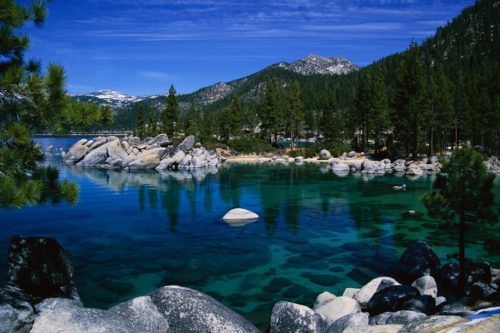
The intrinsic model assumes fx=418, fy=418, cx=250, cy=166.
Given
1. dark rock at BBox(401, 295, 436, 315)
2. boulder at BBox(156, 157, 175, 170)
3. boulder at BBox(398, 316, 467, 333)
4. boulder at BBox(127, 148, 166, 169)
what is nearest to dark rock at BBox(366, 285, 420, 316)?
dark rock at BBox(401, 295, 436, 315)

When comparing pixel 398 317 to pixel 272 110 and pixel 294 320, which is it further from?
pixel 272 110

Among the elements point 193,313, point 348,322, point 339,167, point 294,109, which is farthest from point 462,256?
point 294,109

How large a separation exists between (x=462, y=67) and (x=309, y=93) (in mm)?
61083

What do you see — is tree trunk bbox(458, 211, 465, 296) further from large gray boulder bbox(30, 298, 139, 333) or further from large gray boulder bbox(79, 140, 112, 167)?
large gray boulder bbox(79, 140, 112, 167)

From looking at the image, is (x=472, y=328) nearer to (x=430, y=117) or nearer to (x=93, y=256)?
(x=93, y=256)

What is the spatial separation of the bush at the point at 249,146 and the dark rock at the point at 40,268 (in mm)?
77424

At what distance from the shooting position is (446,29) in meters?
194

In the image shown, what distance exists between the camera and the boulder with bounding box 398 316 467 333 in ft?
21.4

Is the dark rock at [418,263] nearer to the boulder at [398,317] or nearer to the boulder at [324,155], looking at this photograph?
the boulder at [398,317]

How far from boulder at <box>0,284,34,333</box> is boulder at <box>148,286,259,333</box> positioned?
2.21 m

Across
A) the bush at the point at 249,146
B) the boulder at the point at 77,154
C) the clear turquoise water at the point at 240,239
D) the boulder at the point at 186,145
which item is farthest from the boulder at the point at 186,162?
the clear turquoise water at the point at 240,239

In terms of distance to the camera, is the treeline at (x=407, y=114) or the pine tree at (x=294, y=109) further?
the pine tree at (x=294, y=109)

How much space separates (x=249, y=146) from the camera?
91250 millimetres

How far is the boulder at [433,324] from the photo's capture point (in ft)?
21.4
